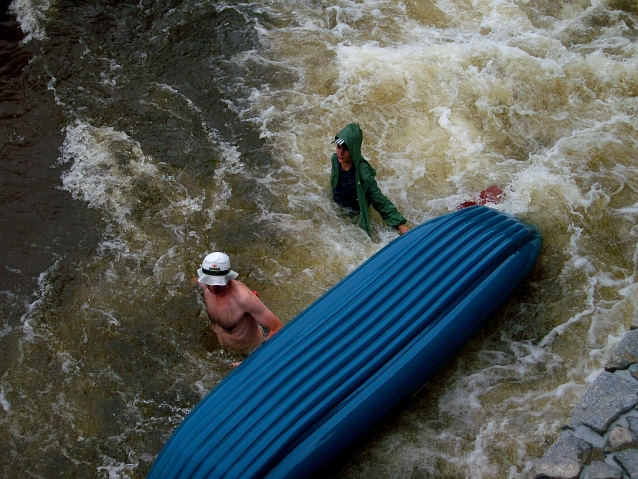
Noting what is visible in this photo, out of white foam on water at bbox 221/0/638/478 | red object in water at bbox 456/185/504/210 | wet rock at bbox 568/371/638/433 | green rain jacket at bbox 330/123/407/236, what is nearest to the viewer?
wet rock at bbox 568/371/638/433

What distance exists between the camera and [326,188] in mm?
5820

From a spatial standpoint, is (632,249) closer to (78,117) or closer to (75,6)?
(78,117)

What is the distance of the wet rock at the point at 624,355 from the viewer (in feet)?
13.1

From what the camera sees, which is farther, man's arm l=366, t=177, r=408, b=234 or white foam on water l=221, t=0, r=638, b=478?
man's arm l=366, t=177, r=408, b=234

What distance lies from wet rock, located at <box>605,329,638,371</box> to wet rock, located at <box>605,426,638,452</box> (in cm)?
52

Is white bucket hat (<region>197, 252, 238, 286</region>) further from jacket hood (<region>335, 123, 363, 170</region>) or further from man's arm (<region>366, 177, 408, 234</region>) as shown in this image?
man's arm (<region>366, 177, 408, 234</region>)

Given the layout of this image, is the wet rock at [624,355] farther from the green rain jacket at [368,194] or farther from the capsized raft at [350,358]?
the green rain jacket at [368,194]

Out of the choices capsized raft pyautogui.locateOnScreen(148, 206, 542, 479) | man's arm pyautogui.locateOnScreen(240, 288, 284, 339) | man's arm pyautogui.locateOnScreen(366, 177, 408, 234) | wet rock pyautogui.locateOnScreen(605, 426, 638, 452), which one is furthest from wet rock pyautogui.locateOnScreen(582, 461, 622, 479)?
man's arm pyautogui.locateOnScreen(366, 177, 408, 234)

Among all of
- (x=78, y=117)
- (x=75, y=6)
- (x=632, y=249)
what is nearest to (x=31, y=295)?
(x=78, y=117)

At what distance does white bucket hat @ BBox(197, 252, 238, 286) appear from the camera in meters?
4.08

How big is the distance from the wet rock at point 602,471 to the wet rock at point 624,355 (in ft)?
2.49

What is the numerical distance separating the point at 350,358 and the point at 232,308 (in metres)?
0.97

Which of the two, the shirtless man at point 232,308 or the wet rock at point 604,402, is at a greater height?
the shirtless man at point 232,308

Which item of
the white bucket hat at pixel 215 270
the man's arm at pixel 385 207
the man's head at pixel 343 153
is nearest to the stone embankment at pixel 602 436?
the man's arm at pixel 385 207
